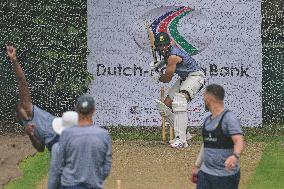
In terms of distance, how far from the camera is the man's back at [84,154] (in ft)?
24.1

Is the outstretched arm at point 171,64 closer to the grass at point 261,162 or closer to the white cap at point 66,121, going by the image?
the grass at point 261,162

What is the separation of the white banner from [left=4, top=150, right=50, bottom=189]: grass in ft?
10.7

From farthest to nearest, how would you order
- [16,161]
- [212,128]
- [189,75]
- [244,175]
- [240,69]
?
[240,69]
[189,75]
[16,161]
[244,175]
[212,128]

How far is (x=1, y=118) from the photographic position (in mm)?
17203

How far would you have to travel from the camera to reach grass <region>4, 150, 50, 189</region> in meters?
11.6

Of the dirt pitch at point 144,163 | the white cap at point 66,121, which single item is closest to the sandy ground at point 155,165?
the dirt pitch at point 144,163

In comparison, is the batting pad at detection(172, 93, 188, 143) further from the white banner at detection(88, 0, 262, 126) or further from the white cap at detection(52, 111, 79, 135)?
the white cap at detection(52, 111, 79, 135)

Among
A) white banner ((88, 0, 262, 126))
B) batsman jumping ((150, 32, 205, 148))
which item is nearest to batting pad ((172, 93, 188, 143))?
batsman jumping ((150, 32, 205, 148))

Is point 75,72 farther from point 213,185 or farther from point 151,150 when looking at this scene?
point 213,185

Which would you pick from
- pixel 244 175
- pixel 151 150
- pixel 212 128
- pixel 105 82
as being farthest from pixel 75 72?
pixel 212 128

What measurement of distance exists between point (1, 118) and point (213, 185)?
991 cm

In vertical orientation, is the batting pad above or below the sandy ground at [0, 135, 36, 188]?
above

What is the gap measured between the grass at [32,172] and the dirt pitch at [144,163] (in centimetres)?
13

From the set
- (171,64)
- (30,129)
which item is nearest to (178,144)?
(171,64)
